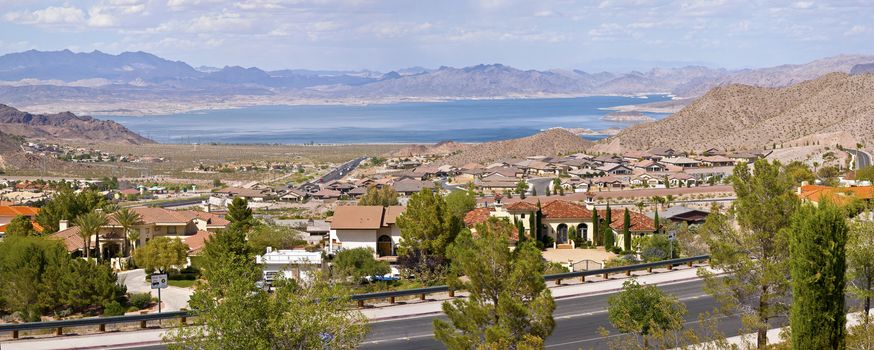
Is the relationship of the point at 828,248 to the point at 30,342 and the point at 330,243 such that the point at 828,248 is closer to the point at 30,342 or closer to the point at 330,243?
the point at 30,342

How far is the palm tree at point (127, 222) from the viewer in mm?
52594

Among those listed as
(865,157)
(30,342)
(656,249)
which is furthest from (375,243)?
→ (865,157)

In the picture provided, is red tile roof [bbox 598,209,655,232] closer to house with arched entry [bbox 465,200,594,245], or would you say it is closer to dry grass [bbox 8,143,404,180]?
house with arched entry [bbox 465,200,594,245]

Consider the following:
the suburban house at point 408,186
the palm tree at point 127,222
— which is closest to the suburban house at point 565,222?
the palm tree at point 127,222

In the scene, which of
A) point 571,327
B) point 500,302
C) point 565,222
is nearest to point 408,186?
point 565,222

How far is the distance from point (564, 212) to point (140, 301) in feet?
76.9

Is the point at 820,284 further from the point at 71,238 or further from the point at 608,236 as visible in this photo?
the point at 71,238

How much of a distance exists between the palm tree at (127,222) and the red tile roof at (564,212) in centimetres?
2170

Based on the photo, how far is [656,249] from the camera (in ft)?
156

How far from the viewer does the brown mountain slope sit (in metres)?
146

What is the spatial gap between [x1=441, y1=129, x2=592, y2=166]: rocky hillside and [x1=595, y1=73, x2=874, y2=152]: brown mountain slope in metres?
5.17

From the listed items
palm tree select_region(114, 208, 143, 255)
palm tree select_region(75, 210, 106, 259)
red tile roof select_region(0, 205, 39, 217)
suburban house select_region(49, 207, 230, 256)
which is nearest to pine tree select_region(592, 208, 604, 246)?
suburban house select_region(49, 207, 230, 256)

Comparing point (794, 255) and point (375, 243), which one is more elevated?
point (794, 255)

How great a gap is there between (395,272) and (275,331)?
26.9 meters
